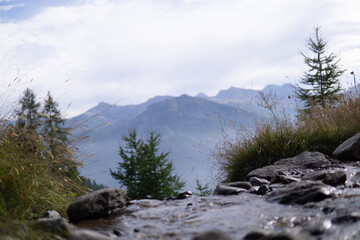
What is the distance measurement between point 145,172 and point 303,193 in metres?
22.6

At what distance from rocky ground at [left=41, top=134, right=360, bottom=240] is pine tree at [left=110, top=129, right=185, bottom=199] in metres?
20.2

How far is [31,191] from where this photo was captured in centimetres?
382

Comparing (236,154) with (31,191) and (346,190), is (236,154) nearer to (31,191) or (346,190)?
(346,190)

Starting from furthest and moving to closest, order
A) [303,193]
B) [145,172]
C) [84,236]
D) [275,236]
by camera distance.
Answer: [145,172]
[303,193]
[84,236]
[275,236]

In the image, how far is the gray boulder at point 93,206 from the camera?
3.52 m

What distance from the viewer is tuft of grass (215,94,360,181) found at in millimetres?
6109

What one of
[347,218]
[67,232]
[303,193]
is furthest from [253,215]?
[67,232]

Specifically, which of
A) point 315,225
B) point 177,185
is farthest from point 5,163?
point 177,185

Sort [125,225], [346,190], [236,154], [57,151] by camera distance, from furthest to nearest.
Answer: [236,154] < [57,151] < [346,190] < [125,225]

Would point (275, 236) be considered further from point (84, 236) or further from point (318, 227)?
point (84, 236)

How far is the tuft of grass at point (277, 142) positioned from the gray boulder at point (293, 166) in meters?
0.53

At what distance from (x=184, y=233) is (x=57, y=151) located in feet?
8.89

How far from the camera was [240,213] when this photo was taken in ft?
10.0

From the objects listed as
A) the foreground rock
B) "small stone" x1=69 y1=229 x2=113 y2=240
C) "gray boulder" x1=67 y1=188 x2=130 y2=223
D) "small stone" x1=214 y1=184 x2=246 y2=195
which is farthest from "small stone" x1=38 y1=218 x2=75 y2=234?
"small stone" x1=214 y1=184 x2=246 y2=195
